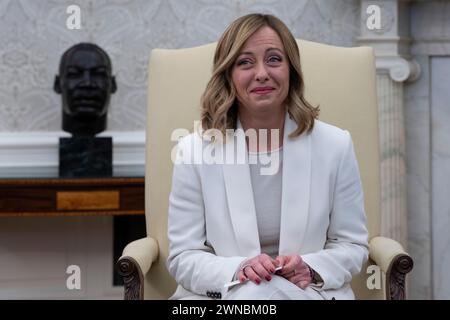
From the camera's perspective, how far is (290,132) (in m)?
2.17

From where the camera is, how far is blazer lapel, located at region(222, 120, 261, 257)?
6.89 feet

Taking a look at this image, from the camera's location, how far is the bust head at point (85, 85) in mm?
3635

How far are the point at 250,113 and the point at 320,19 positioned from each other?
1.98 m

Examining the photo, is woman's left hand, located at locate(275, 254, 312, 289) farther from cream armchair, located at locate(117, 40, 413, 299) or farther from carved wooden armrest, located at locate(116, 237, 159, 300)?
cream armchair, located at locate(117, 40, 413, 299)

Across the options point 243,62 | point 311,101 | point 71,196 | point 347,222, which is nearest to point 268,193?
point 347,222

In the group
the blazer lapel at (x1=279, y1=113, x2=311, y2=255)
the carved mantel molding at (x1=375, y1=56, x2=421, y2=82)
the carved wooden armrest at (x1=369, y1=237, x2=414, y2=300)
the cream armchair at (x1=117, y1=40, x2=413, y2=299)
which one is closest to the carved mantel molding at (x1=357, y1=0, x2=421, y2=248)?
the carved mantel molding at (x1=375, y1=56, x2=421, y2=82)

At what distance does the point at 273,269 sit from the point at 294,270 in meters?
0.08

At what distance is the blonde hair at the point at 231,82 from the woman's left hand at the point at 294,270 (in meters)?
0.34

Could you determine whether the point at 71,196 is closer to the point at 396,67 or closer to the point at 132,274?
the point at 132,274

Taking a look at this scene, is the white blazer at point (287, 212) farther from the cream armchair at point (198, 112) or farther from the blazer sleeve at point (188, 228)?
the cream armchair at point (198, 112)

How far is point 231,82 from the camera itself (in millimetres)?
2156

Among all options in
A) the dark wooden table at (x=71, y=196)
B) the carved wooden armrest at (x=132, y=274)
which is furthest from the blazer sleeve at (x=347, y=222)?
the dark wooden table at (x=71, y=196)

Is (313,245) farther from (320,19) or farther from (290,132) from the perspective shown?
(320,19)
